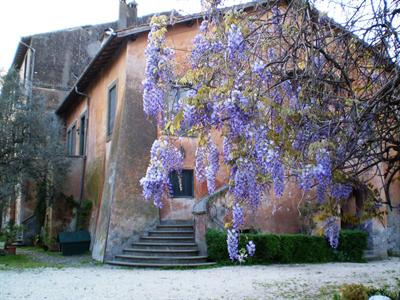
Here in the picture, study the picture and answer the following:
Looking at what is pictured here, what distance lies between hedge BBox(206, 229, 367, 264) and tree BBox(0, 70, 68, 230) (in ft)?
19.6

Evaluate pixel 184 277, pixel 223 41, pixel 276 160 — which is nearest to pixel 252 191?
pixel 276 160

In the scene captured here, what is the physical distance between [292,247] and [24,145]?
324 inches

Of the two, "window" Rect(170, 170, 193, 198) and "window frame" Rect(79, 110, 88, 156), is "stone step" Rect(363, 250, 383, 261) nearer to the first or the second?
"window" Rect(170, 170, 193, 198)

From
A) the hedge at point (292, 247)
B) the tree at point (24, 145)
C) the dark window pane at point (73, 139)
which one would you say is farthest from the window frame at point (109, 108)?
the dark window pane at point (73, 139)

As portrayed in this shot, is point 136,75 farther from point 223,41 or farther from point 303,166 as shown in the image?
point 303,166

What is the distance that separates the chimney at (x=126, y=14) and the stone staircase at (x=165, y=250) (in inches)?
320

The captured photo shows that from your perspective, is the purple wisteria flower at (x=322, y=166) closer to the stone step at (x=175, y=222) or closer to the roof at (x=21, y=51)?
the stone step at (x=175, y=222)

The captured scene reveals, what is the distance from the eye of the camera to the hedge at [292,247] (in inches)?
425

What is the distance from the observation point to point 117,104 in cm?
1344

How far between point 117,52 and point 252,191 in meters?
10.0

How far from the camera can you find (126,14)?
16703 mm

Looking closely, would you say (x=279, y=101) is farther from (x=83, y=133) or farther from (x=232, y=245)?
(x=83, y=133)

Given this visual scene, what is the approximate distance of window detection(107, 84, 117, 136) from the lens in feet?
46.2

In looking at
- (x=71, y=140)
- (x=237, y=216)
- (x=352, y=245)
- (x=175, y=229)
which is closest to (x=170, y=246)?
(x=175, y=229)
